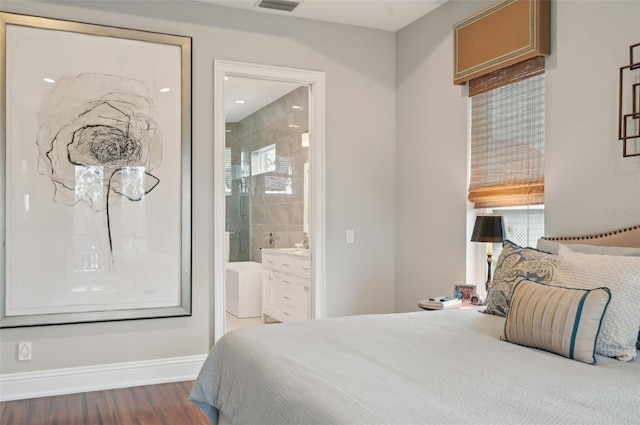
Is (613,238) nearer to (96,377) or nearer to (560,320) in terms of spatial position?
(560,320)

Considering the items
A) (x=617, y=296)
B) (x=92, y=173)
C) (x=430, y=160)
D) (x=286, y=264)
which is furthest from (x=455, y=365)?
(x=286, y=264)

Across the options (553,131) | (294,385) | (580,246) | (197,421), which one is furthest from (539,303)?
(197,421)

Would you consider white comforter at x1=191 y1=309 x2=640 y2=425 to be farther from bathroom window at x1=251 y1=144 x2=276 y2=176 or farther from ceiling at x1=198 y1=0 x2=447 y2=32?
bathroom window at x1=251 y1=144 x2=276 y2=176

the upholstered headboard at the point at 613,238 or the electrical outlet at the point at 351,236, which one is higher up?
the upholstered headboard at the point at 613,238

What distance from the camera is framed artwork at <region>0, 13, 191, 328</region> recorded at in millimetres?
3512

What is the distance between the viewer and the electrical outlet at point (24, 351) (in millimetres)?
3527

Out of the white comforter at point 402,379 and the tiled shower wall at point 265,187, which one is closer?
the white comforter at point 402,379

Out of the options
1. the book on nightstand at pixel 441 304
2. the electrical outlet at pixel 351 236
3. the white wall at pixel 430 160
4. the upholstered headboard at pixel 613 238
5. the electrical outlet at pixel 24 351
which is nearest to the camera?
the upholstered headboard at pixel 613 238

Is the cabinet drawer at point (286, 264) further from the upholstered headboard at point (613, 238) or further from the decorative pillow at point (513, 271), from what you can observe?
the upholstered headboard at point (613, 238)

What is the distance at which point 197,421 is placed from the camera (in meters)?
3.12

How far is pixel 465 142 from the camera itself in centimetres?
384

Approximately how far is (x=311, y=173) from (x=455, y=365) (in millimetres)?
2745

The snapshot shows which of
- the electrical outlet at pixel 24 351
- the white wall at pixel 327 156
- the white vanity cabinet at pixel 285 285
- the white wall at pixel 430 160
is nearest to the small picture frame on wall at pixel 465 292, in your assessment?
the white wall at pixel 430 160

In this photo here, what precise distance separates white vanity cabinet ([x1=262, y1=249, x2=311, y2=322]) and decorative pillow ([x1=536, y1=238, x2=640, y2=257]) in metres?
2.52
